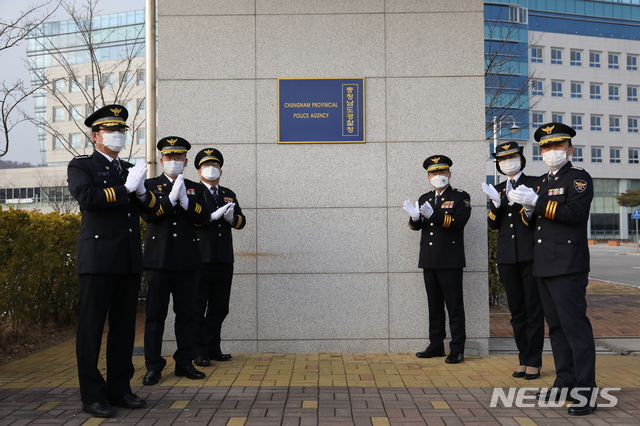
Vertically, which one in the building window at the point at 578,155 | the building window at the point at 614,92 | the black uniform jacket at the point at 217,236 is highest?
the building window at the point at 614,92

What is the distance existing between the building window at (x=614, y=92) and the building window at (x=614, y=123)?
1.58 meters

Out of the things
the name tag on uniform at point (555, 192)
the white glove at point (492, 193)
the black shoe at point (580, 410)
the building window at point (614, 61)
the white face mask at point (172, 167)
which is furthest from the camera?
the building window at point (614, 61)

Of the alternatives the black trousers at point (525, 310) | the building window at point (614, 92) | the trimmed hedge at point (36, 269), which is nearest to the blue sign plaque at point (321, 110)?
the black trousers at point (525, 310)

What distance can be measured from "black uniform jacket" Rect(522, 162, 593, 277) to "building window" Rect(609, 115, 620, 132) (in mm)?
57367

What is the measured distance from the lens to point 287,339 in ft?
23.5

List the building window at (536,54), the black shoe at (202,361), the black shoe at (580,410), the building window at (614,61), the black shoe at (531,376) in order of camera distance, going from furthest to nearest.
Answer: the building window at (614,61) → the building window at (536,54) → the black shoe at (202,361) → the black shoe at (531,376) → the black shoe at (580,410)

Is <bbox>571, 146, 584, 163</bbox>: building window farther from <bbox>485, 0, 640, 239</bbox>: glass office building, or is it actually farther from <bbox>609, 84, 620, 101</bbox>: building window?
<bbox>609, 84, 620, 101</bbox>: building window

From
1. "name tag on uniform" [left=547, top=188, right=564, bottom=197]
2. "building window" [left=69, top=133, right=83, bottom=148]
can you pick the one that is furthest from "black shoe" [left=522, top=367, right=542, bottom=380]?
"building window" [left=69, top=133, right=83, bottom=148]

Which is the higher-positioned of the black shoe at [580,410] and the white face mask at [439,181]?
the white face mask at [439,181]

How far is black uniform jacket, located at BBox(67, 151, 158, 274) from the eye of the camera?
4648 millimetres

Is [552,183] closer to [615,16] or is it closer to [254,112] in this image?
[254,112]

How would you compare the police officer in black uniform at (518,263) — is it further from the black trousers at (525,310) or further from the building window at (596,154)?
the building window at (596,154)

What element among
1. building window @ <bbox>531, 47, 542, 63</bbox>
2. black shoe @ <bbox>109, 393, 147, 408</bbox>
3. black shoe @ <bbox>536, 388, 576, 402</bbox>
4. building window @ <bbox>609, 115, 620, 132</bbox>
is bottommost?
black shoe @ <bbox>536, 388, 576, 402</bbox>

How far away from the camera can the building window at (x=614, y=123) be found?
5691cm
